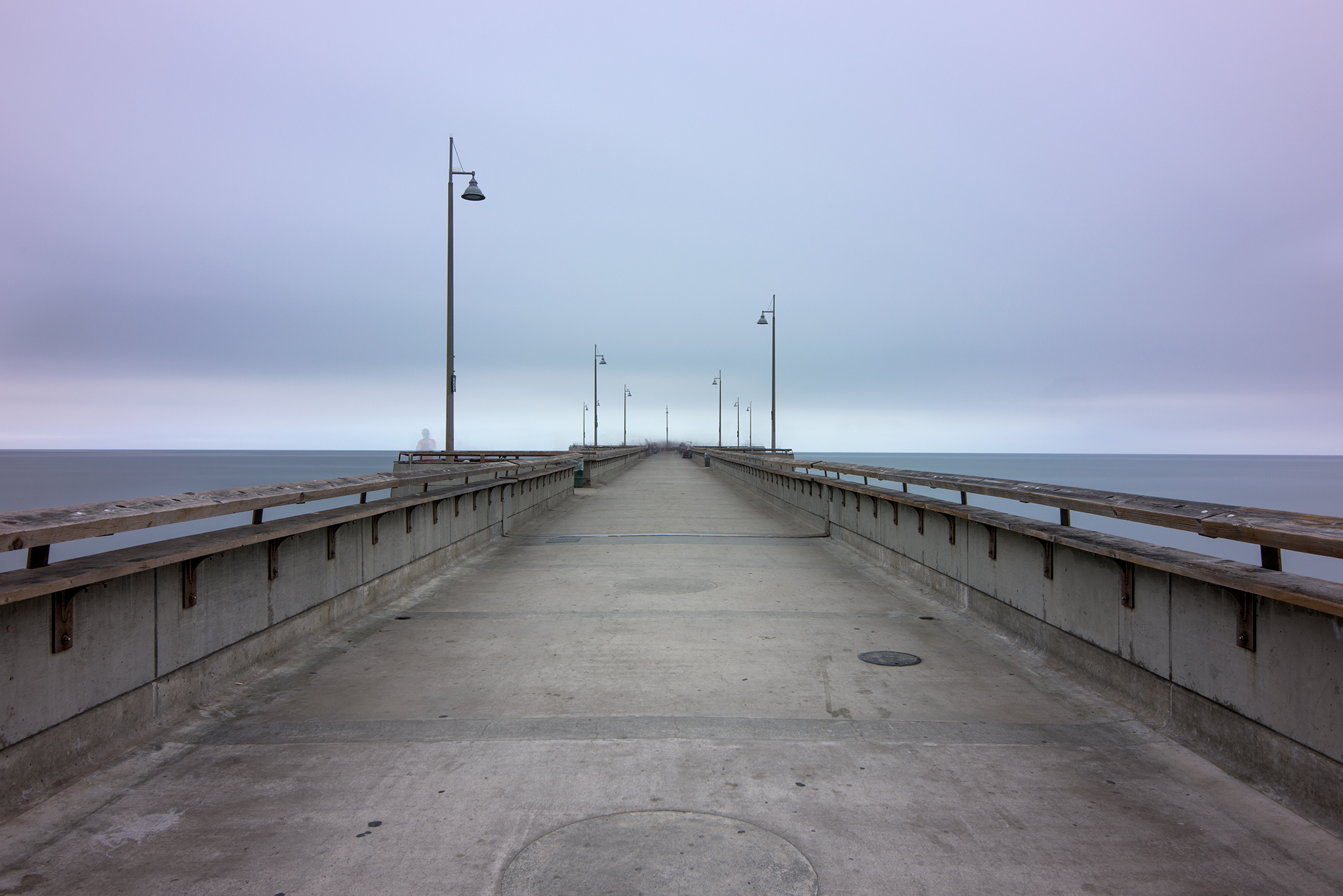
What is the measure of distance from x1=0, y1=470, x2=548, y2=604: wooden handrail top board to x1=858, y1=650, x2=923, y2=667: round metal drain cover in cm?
493

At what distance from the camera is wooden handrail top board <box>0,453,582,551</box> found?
4.14 metres

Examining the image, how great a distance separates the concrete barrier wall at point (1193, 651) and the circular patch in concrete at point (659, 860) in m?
2.67

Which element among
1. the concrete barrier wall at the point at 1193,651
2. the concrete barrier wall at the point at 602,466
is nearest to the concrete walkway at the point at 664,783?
the concrete barrier wall at the point at 1193,651

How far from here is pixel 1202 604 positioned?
16.6 feet

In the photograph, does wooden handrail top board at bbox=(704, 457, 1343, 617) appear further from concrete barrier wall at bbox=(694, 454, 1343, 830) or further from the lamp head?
the lamp head

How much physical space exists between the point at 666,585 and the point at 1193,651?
6724 mm

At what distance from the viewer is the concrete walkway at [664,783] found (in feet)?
11.7

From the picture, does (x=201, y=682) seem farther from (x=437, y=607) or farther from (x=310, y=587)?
(x=437, y=607)

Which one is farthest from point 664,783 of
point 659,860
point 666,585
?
point 666,585

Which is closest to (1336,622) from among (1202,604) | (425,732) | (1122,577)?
(1202,604)

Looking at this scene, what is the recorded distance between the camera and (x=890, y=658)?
725 centimetres

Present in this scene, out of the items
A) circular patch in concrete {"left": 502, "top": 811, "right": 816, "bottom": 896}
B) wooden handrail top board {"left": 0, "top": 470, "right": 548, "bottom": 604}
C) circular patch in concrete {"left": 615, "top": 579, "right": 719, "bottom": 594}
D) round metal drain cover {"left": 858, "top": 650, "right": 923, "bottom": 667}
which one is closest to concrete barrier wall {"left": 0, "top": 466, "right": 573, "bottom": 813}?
wooden handrail top board {"left": 0, "top": 470, "right": 548, "bottom": 604}

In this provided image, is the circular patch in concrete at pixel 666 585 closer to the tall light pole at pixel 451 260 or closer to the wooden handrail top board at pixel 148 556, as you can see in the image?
the wooden handrail top board at pixel 148 556

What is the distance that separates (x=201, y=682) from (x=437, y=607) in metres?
3.75
